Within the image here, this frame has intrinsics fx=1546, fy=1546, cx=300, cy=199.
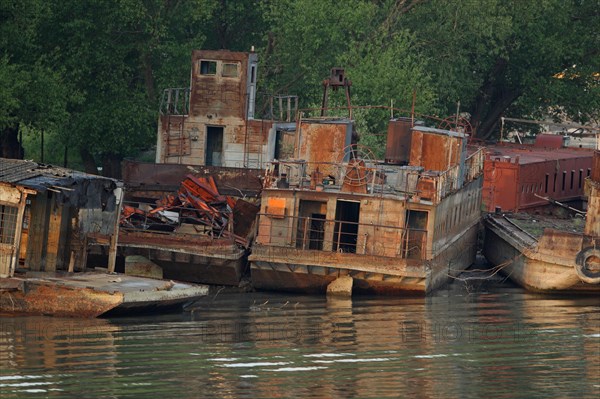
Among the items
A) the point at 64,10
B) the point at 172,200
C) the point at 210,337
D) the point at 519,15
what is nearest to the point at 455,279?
the point at 172,200

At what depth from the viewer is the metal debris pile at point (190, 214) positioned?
4084 centimetres

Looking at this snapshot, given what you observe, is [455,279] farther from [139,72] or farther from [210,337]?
[139,72]

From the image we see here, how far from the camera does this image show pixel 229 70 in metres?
47.8

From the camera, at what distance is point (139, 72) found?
186 feet

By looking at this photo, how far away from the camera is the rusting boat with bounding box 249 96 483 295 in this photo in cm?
3850

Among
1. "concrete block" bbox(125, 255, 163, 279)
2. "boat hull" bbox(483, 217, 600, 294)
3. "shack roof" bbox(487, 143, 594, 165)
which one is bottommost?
"concrete block" bbox(125, 255, 163, 279)

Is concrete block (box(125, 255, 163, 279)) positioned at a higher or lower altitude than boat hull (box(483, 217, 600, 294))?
lower

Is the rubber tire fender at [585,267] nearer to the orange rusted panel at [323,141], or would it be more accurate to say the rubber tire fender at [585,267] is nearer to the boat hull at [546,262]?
the boat hull at [546,262]

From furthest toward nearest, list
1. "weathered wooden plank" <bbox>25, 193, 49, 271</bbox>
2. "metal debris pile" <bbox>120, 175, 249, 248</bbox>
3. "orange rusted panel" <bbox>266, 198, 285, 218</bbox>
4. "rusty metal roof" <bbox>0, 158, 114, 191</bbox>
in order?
"metal debris pile" <bbox>120, 175, 249, 248</bbox>
"orange rusted panel" <bbox>266, 198, 285, 218</bbox>
"weathered wooden plank" <bbox>25, 193, 49, 271</bbox>
"rusty metal roof" <bbox>0, 158, 114, 191</bbox>

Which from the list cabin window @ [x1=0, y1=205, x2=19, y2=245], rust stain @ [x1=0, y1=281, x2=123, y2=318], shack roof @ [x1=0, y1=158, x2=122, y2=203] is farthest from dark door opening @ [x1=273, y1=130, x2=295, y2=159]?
rust stain @ [x1=0, y1=281, x2=123, y2=318]

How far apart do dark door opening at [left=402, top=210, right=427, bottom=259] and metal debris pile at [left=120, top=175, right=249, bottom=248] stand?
4.27 metres

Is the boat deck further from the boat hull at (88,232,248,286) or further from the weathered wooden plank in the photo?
the weathered wooden plank

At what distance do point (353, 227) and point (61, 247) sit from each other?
28.2 ft

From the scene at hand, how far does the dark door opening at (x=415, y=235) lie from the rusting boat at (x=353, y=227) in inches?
1.0
